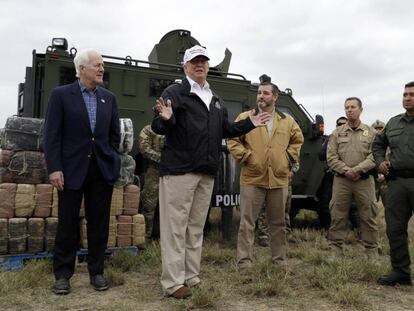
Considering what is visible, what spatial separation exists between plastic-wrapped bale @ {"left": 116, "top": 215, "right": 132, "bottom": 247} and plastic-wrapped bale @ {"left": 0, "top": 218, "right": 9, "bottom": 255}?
1.03 metres

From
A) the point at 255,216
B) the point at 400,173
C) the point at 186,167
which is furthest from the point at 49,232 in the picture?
the point at 400,173

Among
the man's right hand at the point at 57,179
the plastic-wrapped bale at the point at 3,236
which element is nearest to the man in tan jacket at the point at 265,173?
the man's right hand at the point at 57,179

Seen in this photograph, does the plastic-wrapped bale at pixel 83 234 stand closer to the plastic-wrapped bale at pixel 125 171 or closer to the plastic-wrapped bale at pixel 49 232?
the plastic-wrapped bale at pixel 49 232

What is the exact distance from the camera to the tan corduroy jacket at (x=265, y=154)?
168 inches

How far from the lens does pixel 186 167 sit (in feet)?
11.7

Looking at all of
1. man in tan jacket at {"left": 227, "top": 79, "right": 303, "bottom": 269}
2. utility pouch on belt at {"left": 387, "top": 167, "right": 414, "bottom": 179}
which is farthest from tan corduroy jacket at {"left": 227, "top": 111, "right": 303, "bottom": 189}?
utility pouch on belt at {"left": 387, "top": 167, "right": 414, "bottom": 179}

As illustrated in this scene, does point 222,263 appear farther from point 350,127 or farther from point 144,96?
point 144,96

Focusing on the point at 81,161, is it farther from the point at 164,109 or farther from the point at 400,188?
the point at 400,188

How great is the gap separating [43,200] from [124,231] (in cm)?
85

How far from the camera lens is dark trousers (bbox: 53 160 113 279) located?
11.8 ft

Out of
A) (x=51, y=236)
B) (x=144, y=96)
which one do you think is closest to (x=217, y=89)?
(x=144, y=96)

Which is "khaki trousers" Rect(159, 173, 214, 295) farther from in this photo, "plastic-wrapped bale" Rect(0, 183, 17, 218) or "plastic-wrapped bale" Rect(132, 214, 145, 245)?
"plastic-wrapped bale" Rect(0, 183, 17, 218)

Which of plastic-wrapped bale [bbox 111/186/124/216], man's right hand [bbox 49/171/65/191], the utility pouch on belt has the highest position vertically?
the utility pouch on belt

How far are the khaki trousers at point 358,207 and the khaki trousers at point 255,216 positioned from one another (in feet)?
2.86
